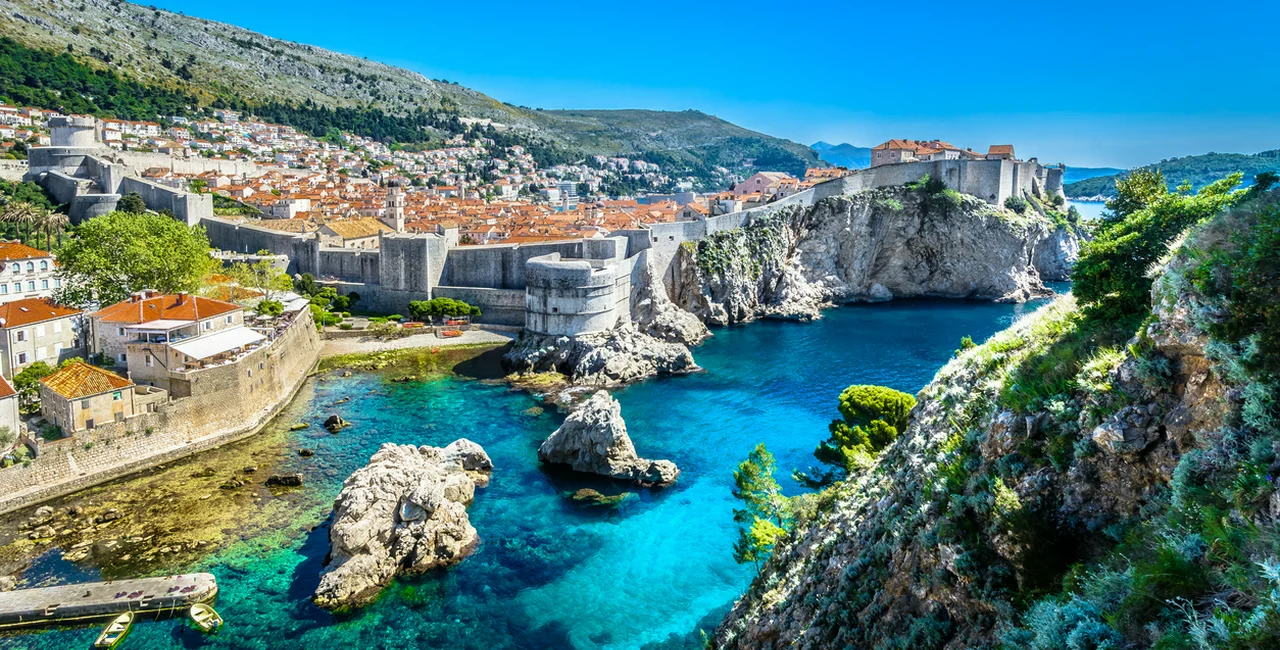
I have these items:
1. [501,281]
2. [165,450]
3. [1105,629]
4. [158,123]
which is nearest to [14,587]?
[165,450]

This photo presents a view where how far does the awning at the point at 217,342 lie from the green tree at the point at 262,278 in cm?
979

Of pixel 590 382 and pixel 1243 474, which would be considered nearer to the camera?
pixel 1243 474

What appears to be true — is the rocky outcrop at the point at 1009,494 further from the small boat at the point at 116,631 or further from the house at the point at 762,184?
the house at the point at 762,184

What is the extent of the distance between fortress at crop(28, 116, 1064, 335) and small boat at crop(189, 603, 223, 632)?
18.9m

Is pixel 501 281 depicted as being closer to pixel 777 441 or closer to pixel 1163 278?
pixel 777 441

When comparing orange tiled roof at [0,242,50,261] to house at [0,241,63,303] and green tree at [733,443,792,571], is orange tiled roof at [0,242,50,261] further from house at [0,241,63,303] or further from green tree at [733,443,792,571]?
green tree at [733,443,792,571]

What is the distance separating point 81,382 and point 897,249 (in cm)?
4292

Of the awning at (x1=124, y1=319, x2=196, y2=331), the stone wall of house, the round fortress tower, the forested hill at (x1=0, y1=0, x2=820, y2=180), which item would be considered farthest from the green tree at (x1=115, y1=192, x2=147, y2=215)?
the forested hill at (x1=0, y1=0, x2=820, y2=180)

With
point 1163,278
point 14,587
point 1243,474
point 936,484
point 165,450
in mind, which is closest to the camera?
point 1243,474

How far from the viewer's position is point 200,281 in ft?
95.9

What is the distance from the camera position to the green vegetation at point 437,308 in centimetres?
3491

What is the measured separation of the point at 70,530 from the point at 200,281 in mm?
15559

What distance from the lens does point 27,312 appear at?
21.7 metres

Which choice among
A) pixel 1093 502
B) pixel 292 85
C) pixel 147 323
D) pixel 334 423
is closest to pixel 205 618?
pixel 334 423
